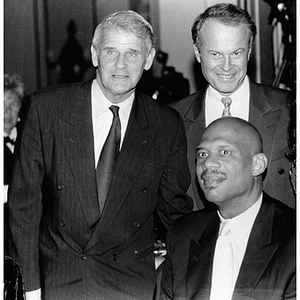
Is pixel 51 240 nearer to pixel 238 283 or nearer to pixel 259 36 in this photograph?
pixel 238 283

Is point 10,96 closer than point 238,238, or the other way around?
point 238,238

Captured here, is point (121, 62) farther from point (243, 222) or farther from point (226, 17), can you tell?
point (243, 222)

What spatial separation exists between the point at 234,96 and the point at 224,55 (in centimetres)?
15

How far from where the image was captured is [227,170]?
6.08 ft

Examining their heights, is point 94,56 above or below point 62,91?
above

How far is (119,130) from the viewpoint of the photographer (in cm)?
197

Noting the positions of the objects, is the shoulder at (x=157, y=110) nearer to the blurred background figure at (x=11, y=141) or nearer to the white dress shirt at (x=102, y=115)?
the white dress shirt at (x=102, y=115)

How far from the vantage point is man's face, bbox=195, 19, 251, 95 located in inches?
75.5

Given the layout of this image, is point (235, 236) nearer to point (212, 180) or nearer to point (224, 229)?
point (224, 229)

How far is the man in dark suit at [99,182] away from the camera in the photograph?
194 centimetres

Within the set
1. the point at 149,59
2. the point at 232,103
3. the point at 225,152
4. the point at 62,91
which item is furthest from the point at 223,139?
the point at 62,91

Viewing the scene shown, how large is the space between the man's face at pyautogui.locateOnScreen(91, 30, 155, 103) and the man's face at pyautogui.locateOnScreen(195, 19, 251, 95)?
0.19 metres

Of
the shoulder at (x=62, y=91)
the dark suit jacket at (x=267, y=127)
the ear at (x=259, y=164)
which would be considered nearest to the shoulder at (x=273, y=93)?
the dark suit jacket at (x=267, y=127)

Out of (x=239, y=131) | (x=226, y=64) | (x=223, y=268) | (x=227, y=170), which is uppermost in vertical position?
(x=226, y=64)
